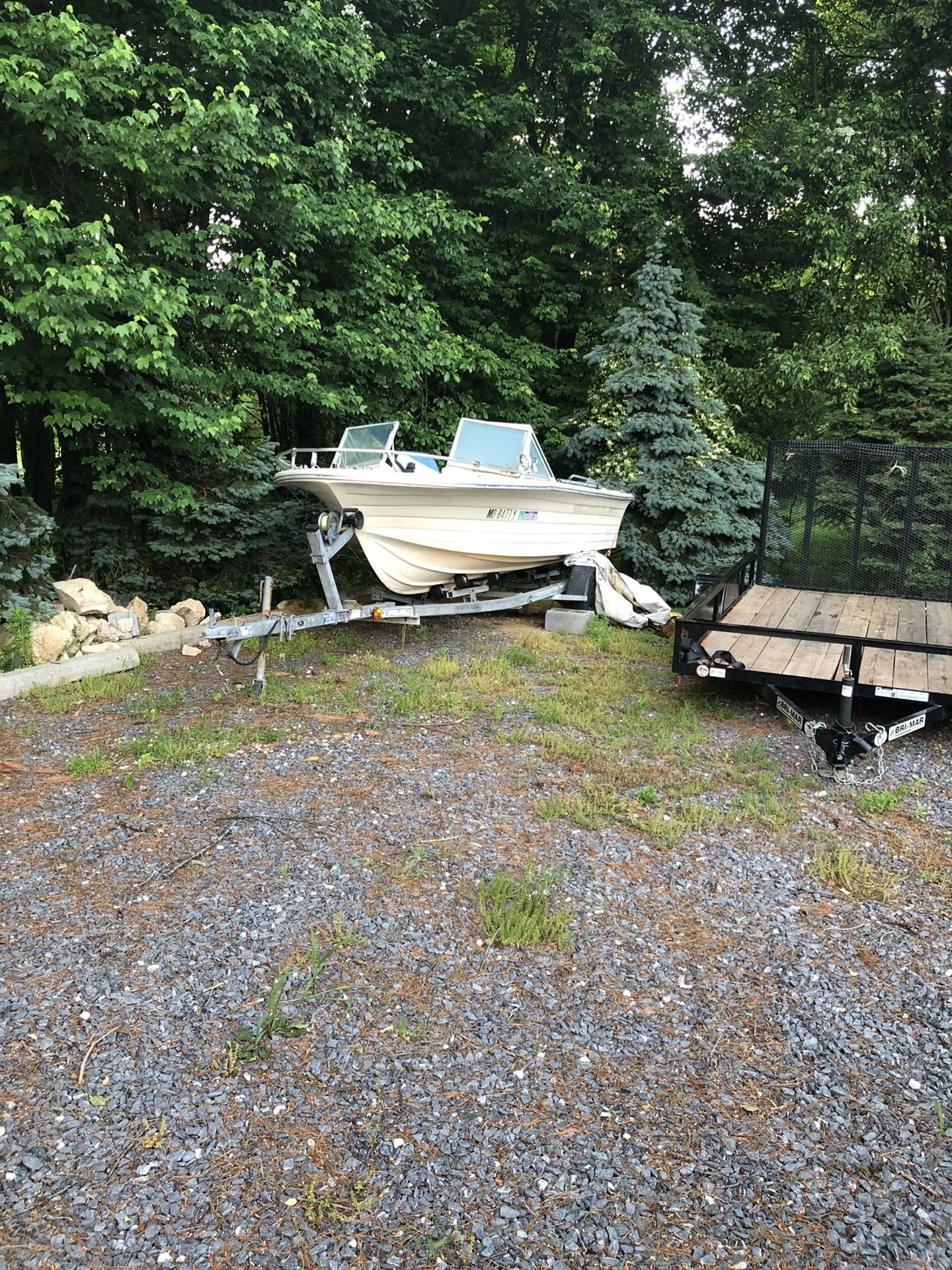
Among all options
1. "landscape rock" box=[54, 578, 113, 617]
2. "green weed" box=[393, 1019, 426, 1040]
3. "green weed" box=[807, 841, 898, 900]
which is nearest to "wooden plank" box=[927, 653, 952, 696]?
"green weed" box=[807, 841, 898, 900]

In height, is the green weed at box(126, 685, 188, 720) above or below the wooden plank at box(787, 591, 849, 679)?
below

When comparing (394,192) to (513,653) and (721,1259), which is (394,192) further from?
(721,1259)

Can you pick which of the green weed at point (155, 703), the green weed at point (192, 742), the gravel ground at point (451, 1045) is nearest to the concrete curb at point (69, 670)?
the green weed at point (155, 703)

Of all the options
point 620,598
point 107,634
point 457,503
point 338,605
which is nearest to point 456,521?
point 457,503

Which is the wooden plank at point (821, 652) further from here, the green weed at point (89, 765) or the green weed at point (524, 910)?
the green weed at point (89, 765)

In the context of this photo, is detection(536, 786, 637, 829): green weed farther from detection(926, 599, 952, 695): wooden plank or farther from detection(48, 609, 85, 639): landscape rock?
detection(48, 609, 85, 639): landscape rock

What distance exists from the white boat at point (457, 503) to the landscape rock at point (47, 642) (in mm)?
2521

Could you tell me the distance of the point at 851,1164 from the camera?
8.16ft

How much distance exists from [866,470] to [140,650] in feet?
24.2

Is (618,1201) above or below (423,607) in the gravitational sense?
below

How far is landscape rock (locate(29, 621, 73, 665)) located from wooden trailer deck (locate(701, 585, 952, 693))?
19.1ft

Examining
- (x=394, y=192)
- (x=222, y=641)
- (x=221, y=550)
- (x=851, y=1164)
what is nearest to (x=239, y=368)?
(x=221, y=550)

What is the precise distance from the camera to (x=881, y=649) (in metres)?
6.33

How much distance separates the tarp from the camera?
33.2ft
